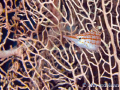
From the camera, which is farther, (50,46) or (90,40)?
(50,46)

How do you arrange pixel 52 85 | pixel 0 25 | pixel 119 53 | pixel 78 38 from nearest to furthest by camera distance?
pixel 78 38 → pixel 0 25 → pixel 52 85 → pixel 119 53

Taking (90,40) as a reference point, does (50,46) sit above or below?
below

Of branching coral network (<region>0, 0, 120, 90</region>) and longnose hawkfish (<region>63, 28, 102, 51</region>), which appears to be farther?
branching coral network (<region>0, 0, 120, 90</region>)

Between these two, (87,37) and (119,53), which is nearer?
(87,37)

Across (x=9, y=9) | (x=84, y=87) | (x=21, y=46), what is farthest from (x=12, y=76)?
(x=84, y=87)

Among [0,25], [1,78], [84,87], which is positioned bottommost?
[84,87]

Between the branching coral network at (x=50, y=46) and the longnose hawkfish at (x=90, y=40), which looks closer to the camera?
the longnose hawkfish at (x=90, y=40)

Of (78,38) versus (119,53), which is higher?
(78,38)

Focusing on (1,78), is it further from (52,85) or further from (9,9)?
(9,9)

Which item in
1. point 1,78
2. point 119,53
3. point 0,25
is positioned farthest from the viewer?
point 119,53
